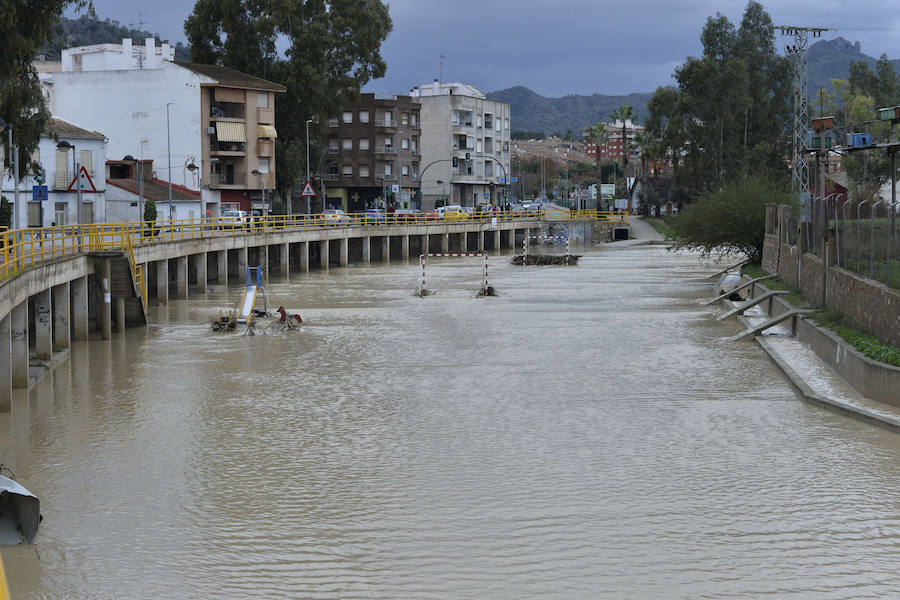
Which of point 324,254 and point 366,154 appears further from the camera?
point 366,154

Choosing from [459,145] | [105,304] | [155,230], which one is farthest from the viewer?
[459,145]

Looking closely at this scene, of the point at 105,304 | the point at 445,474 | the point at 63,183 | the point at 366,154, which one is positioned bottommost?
the point at 445,474

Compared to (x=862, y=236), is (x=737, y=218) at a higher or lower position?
higher

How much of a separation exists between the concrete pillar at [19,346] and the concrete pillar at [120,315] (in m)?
9.03

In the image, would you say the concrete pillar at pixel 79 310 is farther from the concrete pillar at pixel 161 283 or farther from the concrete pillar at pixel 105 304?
the concrete pillar at pixel 161 283

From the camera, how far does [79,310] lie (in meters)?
29.8

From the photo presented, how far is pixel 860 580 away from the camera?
11602 mm

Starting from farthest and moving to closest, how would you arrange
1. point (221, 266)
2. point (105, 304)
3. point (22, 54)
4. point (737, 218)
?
point (221, 266), point (737, 218), point (105, 304), point (22, 54)

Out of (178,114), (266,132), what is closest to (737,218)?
(266,132)

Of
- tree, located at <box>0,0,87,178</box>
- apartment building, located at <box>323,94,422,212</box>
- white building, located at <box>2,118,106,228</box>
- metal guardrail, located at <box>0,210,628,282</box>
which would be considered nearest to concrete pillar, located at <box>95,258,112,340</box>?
metal guardrail, located at <box>0,210,628,282</box>

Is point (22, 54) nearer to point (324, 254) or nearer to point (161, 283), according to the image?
point (161, 283)

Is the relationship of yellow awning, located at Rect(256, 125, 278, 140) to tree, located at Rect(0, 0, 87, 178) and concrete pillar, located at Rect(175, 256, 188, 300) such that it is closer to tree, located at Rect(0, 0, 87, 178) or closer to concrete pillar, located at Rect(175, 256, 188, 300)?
concrete pillar, located at Rect(175, 256, 188, 300)

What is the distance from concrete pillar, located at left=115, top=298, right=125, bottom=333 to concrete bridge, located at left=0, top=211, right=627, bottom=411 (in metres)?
0.04

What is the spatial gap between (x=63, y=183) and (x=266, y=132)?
708 inches
